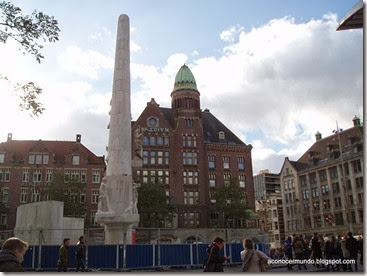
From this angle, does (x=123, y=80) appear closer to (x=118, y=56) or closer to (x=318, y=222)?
(x=118, y=56)

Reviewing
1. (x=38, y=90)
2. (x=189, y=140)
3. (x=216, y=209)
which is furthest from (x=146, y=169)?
(x=38, y=90)

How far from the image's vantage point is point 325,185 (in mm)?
68375

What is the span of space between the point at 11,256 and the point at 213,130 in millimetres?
67440

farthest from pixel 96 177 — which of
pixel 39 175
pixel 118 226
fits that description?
pixel 118 226

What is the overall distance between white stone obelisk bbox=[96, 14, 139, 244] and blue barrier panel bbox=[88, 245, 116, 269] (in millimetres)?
515

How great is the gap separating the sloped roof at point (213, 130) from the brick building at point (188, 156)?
21cm

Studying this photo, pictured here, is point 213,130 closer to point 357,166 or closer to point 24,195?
point 357,166

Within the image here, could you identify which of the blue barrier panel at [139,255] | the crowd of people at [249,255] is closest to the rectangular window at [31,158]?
the blue barrier panel at [139,255]

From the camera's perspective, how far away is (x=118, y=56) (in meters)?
20.0

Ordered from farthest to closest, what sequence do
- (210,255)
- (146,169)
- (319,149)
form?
(319,149) → (146,169) → (210,255)

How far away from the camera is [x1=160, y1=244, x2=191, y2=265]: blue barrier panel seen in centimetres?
1891

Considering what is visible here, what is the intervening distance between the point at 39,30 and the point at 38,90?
1.77 meters

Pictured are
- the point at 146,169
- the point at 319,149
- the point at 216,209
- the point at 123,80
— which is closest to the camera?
the point at 123,80

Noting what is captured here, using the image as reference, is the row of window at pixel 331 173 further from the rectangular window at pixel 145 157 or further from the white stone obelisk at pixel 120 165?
the white stone obelisk at pixel 120 165
